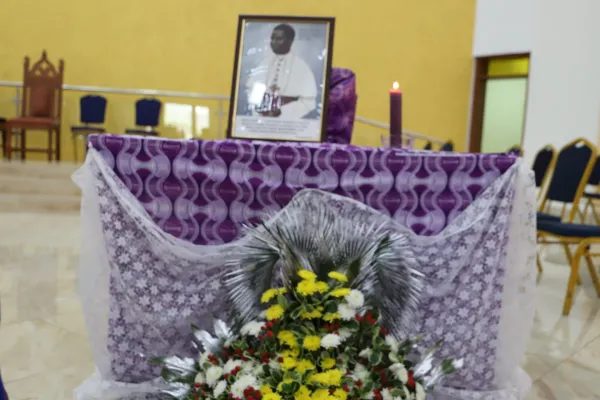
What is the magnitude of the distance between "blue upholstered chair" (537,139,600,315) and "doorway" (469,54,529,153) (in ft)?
15.7

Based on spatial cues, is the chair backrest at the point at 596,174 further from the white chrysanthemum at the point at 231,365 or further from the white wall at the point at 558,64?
the white chrysanthemum at the point at 231,365

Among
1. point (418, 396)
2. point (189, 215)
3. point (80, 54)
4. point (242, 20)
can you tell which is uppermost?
point (80, 54)

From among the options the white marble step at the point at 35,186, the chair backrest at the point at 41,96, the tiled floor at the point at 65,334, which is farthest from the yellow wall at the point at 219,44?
the tiled floor at the point at 65,334

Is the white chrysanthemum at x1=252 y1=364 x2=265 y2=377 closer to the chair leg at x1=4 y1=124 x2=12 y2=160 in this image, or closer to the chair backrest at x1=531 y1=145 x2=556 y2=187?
the chair backrest at x1=531 y1=145 x2=556 y2=187

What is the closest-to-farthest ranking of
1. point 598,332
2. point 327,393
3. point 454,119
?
point 327,393
point 598,332
point 454,119

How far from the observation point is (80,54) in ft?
27.9

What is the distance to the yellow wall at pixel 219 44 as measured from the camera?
8461mm

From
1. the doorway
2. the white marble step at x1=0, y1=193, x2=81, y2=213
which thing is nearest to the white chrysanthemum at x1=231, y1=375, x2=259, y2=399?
the white marble step at x1=0, y1=193, x2=81, y2=213

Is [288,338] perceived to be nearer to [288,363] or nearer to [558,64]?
[288,363]

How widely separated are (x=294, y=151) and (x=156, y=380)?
2.34 feet

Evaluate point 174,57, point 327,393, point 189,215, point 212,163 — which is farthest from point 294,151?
point 174,57

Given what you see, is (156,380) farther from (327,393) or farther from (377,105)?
(377,105)

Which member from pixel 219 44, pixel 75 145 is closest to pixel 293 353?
pixel 75 145

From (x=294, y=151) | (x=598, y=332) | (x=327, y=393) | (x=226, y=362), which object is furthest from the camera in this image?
(x=598, y=332)
